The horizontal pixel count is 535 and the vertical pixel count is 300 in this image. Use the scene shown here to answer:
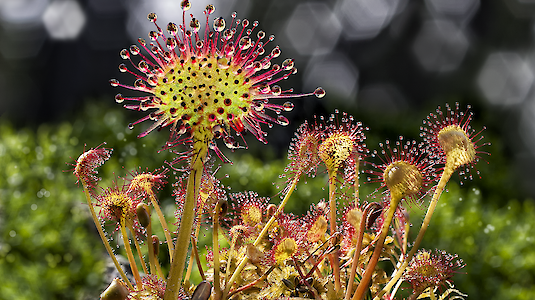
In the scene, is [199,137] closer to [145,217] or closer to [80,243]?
[145,217]

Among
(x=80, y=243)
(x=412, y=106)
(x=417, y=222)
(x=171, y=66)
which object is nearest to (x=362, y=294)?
(x=171, y=66)

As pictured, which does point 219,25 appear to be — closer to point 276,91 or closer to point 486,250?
point 276,91

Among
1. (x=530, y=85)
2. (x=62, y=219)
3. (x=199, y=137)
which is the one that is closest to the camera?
(x=199, y=137)

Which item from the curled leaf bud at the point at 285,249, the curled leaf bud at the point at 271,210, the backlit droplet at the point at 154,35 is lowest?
the curled leaf bud at the point at 285,249

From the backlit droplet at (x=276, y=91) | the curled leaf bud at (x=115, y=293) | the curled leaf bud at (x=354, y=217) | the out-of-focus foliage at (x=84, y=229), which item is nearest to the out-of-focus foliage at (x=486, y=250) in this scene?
the out-of-focus foliage at (x=84, y=229)

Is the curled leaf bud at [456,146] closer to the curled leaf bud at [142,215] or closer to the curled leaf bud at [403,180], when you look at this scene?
the curled leaf bud at [403,180]

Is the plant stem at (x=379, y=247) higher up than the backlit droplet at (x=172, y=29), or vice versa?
the backlit droplet at (x=172, y=29)

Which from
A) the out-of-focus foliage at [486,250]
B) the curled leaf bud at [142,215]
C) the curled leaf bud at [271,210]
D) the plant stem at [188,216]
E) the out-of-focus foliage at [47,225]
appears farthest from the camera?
the out-of-focus foliage at [486,250]
